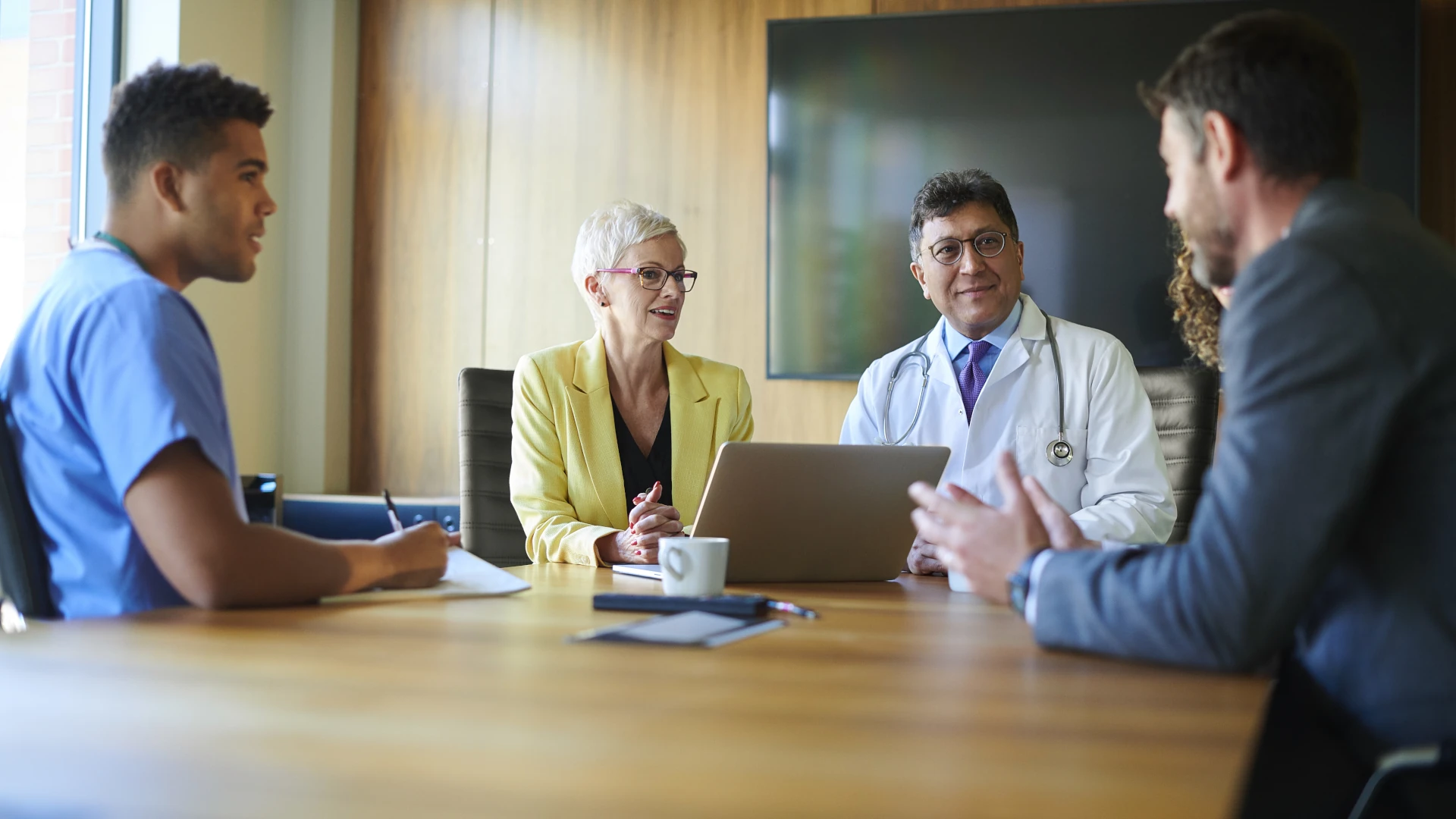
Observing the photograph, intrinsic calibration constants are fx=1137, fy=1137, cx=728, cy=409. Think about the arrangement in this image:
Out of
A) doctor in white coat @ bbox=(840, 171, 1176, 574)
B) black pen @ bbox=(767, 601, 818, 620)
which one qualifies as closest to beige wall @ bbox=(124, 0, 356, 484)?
doctor in white coat @ bbox=(840, 171, 1176, 574)

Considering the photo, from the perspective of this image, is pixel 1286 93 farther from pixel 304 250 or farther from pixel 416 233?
pixel 304 250

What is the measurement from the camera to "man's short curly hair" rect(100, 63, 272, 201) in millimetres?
1570

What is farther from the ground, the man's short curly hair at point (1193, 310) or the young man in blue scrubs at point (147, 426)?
the man's short curly hair at point (1193, 310)

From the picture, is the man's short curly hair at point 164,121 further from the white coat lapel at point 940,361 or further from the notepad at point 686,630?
the white coat lapel at point 940,361

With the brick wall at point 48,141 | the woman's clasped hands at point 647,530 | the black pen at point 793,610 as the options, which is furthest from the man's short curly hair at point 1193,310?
the brick wall at point 48,141

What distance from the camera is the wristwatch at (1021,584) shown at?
1.15 m

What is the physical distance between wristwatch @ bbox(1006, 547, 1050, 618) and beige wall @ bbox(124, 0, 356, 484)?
3.68 m

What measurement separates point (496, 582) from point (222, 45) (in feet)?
10.6

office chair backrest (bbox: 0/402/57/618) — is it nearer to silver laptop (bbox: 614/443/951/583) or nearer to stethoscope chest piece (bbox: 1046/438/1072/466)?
silver laptop (bbox: 614/443/951/583)

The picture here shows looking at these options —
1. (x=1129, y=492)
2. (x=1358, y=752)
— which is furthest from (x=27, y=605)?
(x=1129, y=492)

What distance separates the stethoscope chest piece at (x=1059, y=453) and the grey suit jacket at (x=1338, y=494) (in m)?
1.47

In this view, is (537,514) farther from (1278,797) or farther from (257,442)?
(257,442)

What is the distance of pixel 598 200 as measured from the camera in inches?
168

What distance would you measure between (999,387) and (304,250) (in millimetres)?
2946
